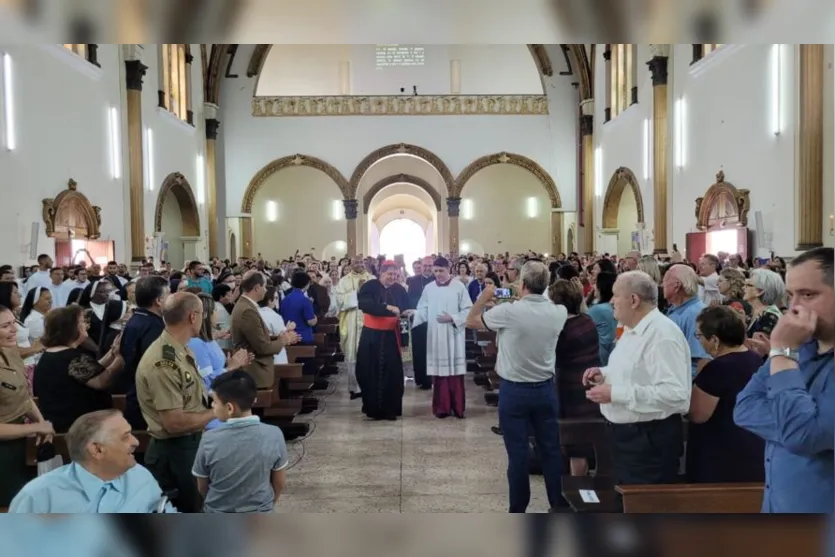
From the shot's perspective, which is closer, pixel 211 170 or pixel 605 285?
pixel 605 285

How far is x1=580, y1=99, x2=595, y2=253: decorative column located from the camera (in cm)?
2479

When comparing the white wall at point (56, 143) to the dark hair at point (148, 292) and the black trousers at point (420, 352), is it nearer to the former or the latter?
the black trousers at point (420, 352)

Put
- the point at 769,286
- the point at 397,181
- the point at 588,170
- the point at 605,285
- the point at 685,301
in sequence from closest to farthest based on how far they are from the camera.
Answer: the point at 685,301 < the point at 769,286 < the point at 605,285 < the point at 588,170 < the point at 397,181

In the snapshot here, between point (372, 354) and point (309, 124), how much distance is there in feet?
60.4

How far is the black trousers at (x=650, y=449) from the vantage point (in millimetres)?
3521

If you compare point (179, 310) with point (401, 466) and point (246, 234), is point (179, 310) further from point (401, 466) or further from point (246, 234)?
point (246, 234)

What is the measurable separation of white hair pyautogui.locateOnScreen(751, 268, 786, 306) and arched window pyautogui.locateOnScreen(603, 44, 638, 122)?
15.4m

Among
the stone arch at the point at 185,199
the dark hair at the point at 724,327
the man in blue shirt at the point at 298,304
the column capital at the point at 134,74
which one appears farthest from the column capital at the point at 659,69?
the dark hair at the point at 724,327

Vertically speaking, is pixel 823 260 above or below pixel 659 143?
below

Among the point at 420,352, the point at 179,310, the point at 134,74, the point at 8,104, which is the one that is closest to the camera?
the point at 179,310

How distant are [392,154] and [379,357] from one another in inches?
703

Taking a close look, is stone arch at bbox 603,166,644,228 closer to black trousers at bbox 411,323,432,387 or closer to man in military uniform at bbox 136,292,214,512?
black trousers at bbox 411,323,432,387

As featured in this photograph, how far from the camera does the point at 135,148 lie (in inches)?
701

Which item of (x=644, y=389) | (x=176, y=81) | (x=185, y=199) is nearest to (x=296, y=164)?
(x=185, y=199)
